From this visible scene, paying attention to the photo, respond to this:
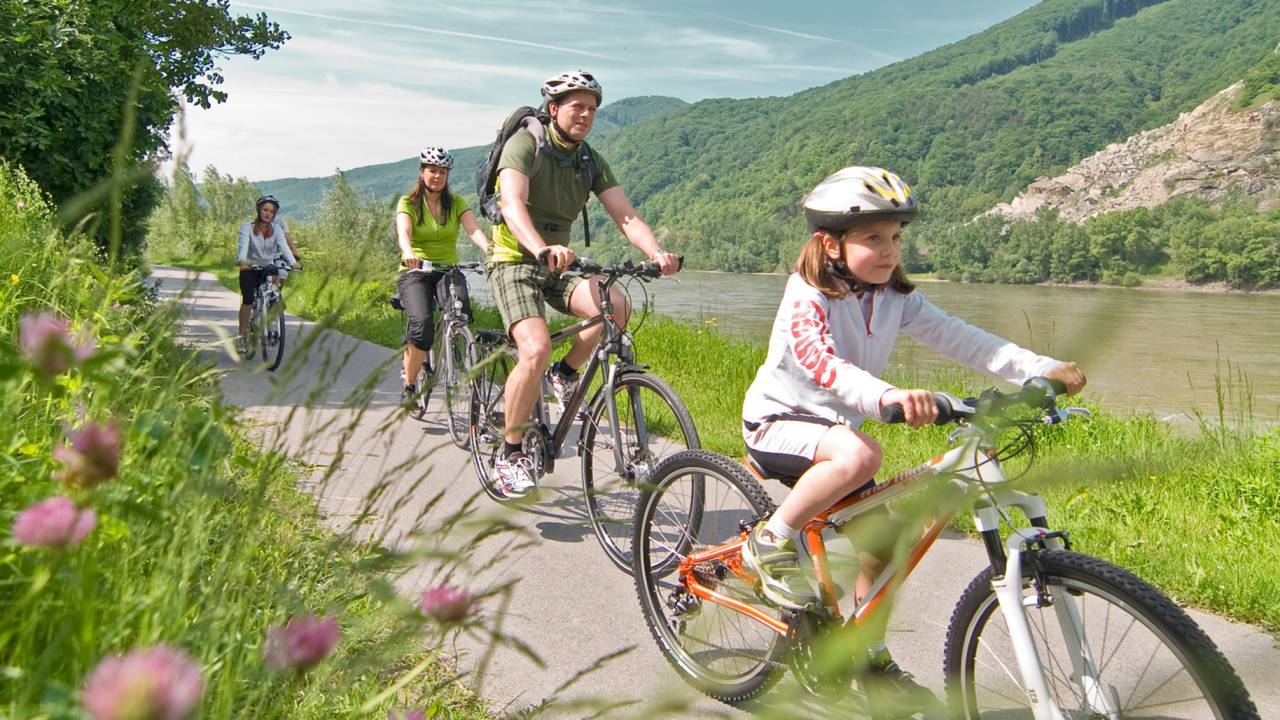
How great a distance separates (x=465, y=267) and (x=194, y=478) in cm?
548

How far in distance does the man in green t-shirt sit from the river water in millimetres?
1495

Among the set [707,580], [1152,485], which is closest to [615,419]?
[707,580]

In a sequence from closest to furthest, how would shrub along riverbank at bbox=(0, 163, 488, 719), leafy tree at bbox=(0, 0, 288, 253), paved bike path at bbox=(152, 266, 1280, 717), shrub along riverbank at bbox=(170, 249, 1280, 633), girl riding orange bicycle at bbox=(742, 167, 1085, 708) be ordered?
shrub along riverbank at bbox=(170, 249, 1280, 633)
shrub along riverbank at bbox=(0, 163, 488, 719)
paved bike path at bbox=(152, 266, 1280, 717)
girl riding orange bicycle at bbox=(742, 167, 1085, 708)
leafy tree at bbox=(0, 0, 288, 253)

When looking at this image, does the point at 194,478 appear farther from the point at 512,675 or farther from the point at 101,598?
the point at 512,675

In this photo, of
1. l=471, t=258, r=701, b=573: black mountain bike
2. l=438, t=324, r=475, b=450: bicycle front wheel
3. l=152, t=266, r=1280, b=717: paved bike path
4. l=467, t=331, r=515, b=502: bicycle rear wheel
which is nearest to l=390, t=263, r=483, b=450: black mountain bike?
l=438, t=324, r=475, b=450: bicycle front wheel

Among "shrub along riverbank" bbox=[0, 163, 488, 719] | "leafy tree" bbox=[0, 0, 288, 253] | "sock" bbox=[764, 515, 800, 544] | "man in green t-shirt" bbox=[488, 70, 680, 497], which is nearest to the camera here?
"shrub along riverbank" bbox=[0, 163, 488, 719]

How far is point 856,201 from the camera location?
2.78 m

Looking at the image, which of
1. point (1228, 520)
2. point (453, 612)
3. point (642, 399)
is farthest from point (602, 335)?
point (453, 612)

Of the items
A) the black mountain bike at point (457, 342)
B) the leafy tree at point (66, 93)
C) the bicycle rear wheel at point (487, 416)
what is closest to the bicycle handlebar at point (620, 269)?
the bicycle rear wheel at point (487, 416)

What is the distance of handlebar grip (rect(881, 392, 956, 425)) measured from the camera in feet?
7.07

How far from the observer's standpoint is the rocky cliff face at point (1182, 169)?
117250 millimetres

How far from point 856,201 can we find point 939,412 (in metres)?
0.84

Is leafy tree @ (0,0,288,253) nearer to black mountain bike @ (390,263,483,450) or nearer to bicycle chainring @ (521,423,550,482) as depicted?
black mountain bike @ (390,263,483,450)

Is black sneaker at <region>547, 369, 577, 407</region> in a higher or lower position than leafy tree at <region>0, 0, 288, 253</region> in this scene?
lower
